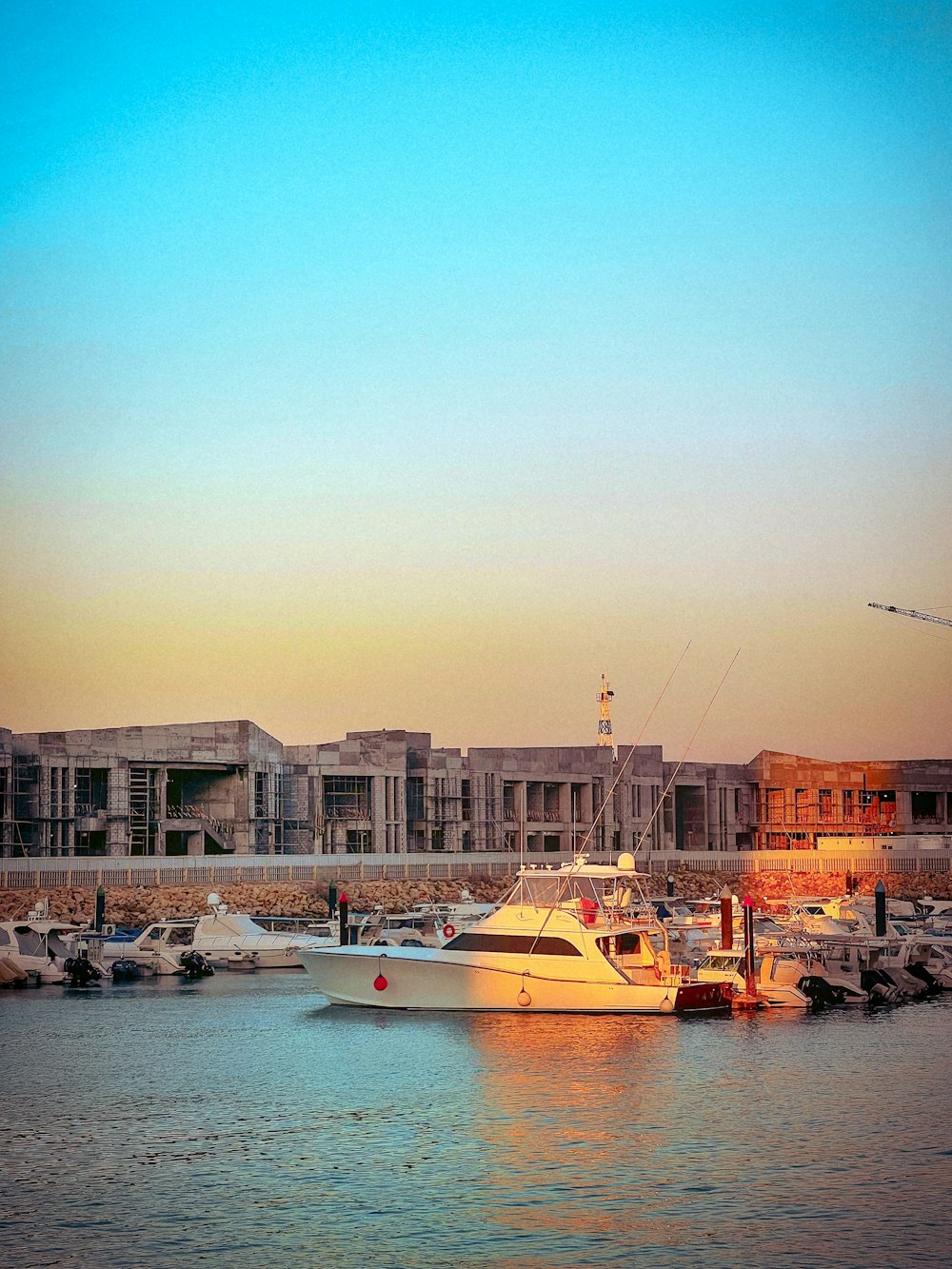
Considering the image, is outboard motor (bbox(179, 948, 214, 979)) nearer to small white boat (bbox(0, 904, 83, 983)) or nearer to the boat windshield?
small white boat (bbox(0, 904, 83, 983))

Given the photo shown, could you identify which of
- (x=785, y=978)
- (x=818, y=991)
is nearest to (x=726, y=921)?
(x=785, y=978)

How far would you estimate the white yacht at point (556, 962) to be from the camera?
49.2 metres

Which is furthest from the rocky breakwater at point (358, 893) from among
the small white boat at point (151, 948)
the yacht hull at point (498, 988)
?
the yacht hull at point (498, 988)

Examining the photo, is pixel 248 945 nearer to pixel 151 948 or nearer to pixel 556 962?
pixel 151 948

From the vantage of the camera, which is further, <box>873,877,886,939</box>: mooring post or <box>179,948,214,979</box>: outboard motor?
<box>873,877,886,939</box>: mooring post

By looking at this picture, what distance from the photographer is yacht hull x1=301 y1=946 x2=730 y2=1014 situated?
49188mm

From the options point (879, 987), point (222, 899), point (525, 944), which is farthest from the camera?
point (222, 899)

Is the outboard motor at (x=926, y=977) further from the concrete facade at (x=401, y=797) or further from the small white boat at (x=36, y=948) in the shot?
the small white boat at (x=36, y=948)

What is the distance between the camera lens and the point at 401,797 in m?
119

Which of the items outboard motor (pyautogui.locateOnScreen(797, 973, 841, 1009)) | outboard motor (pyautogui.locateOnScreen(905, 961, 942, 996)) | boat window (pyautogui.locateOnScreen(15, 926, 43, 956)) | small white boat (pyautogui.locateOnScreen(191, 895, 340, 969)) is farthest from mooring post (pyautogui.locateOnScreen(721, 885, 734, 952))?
boat window (pyautogui.locateOnScreen(15, 926, 43, 956))

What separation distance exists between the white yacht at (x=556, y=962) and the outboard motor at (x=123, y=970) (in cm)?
1960

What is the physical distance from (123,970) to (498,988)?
24.2 m

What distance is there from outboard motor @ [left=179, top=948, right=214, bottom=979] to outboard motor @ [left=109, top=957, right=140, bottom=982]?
206 centimetres

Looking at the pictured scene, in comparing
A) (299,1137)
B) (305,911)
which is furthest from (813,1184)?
(305,911)
